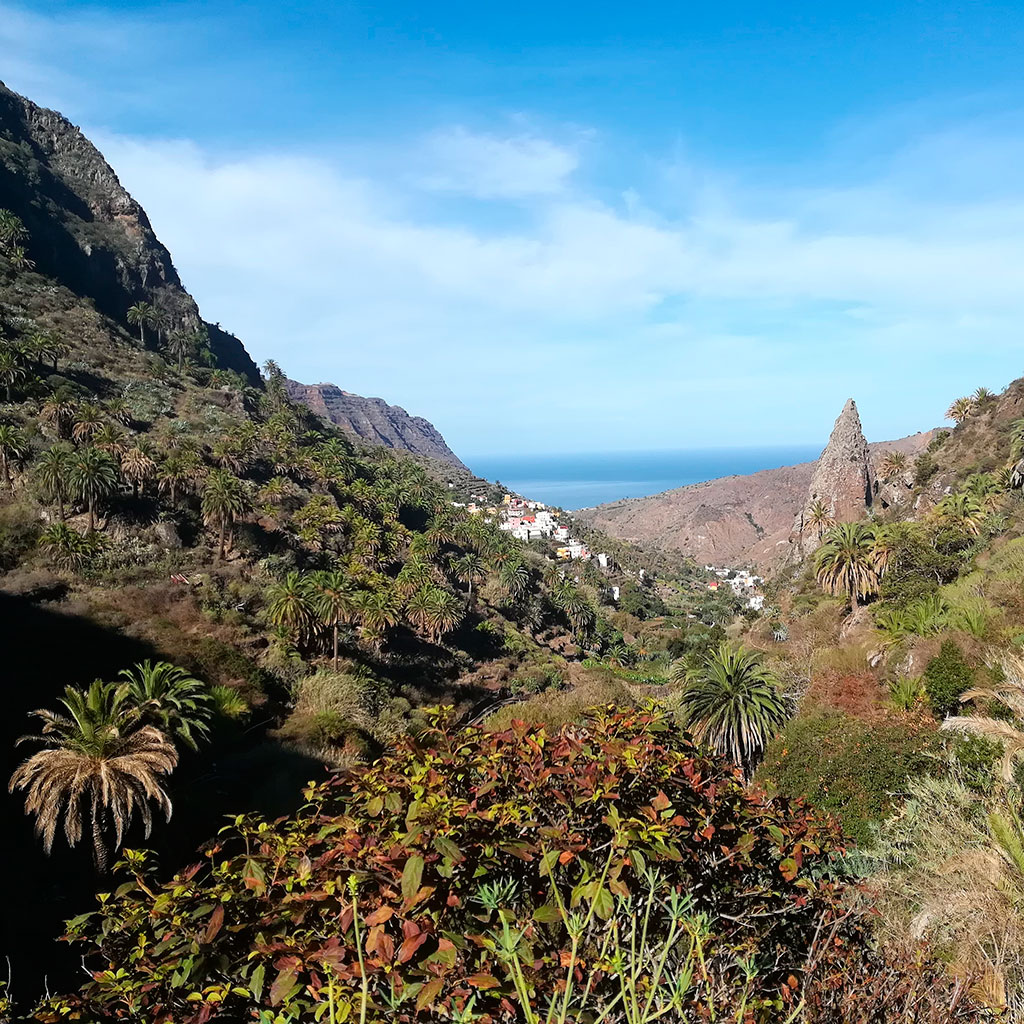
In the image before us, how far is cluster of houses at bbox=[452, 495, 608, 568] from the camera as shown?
11438cm

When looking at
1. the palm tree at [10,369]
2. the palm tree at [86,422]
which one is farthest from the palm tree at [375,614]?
the palm tree at [10,369]

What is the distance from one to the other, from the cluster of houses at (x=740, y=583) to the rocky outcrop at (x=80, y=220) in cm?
10614

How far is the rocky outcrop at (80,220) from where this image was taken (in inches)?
3492

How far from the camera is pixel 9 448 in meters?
42.0

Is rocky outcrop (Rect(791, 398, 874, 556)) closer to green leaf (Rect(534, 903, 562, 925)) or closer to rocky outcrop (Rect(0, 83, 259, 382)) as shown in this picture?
green leaf (Rect(534, 903, 562, 925))

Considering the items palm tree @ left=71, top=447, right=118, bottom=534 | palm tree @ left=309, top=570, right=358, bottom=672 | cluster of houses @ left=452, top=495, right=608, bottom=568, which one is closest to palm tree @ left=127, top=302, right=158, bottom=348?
palm tree @ left=71, top=447, right=118, bottom=534

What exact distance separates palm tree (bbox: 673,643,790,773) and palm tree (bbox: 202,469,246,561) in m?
39.5

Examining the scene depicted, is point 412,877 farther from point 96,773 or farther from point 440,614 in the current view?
point 440,614

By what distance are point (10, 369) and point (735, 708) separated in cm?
6098

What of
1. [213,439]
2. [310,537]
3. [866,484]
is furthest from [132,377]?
[866,484]

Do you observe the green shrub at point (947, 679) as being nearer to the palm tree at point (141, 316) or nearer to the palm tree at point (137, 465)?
the palm tree at point (137, 465)

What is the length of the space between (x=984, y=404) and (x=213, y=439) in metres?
76.5

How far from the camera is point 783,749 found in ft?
62.3

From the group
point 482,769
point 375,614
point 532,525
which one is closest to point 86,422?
point 375,614
